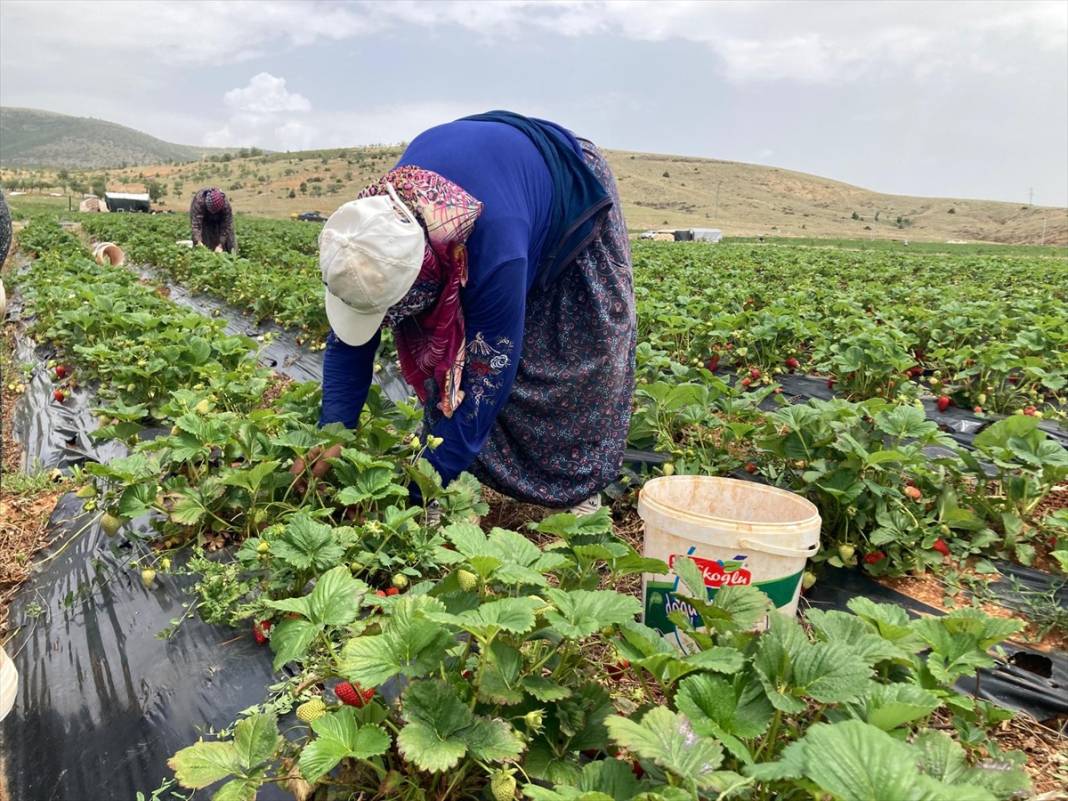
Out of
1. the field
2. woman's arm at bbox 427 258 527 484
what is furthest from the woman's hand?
woman's arm at bbox 427 258 527 484

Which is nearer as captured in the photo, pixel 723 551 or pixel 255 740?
pixel 255 740

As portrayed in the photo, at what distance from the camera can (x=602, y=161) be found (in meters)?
2.70

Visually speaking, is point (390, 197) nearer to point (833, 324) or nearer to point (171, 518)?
point (171, 518)

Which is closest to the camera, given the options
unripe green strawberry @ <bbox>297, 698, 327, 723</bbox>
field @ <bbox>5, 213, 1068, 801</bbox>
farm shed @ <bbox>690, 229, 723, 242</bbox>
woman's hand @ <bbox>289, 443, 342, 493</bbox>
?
field @ <bbox>5, 213, 1068, 801</bbox>

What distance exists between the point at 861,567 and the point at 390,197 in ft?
6.64

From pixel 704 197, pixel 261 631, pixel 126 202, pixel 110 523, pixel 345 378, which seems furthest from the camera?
pixel 704 197

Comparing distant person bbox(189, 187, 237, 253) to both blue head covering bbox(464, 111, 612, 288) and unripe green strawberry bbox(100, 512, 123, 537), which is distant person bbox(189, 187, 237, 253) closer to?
unripe green strawberry bbox(100, 512, 123, 537)

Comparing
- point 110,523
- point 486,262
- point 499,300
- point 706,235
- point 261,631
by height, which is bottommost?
point 261,631

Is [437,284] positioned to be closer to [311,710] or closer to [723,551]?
[723,551]

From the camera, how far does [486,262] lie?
2.08m

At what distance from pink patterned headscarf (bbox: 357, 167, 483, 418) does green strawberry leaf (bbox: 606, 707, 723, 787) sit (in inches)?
52.0

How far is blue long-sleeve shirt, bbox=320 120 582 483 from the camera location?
208 centimetres

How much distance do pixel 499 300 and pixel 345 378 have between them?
2.19 feet

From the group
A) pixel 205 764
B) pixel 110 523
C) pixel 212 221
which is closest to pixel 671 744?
pixel 205 764
